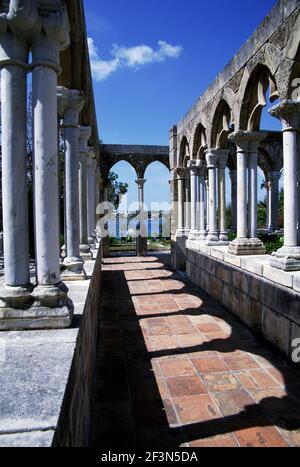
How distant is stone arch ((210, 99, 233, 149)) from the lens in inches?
275

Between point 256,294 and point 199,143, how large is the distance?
500 cm

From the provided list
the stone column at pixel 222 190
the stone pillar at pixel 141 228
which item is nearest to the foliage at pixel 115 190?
the stone pillar at pixel 141 228

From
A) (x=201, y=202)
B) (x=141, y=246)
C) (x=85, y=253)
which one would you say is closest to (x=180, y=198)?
(x=201, y=202)

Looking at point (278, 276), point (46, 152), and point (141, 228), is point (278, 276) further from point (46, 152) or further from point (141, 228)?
point (141, 228)

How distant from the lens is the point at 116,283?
8328 mm

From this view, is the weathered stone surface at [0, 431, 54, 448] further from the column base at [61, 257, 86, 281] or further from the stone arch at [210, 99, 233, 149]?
the stone arch at [210, 99, 233, 149]

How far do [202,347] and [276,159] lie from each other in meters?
9.30

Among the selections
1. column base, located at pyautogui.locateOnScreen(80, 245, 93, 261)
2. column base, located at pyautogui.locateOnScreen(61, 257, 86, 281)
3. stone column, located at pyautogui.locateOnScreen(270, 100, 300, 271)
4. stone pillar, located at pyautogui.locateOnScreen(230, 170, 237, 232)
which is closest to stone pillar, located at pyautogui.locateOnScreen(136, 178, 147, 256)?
stone pillar, located at pyautogui.locateOnScreen(230, 170, 237, 232)

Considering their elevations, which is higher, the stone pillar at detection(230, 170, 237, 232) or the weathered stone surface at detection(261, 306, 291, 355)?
the stone pillar at detection(230, 170, 237, 232)

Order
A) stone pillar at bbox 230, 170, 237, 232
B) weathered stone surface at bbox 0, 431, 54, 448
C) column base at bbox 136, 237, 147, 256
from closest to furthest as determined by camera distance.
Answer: weathered stone surface at bbox 0, 431, 54, 448 < stone pillar at bbox 230, 170, 237, 232 < column base at bbox 136, 237, 147, 256

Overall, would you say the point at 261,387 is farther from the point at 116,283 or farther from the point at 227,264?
the point at 116,283

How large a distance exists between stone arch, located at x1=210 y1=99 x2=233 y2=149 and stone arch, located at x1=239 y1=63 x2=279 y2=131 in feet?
3.52

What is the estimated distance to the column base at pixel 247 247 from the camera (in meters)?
5.71
